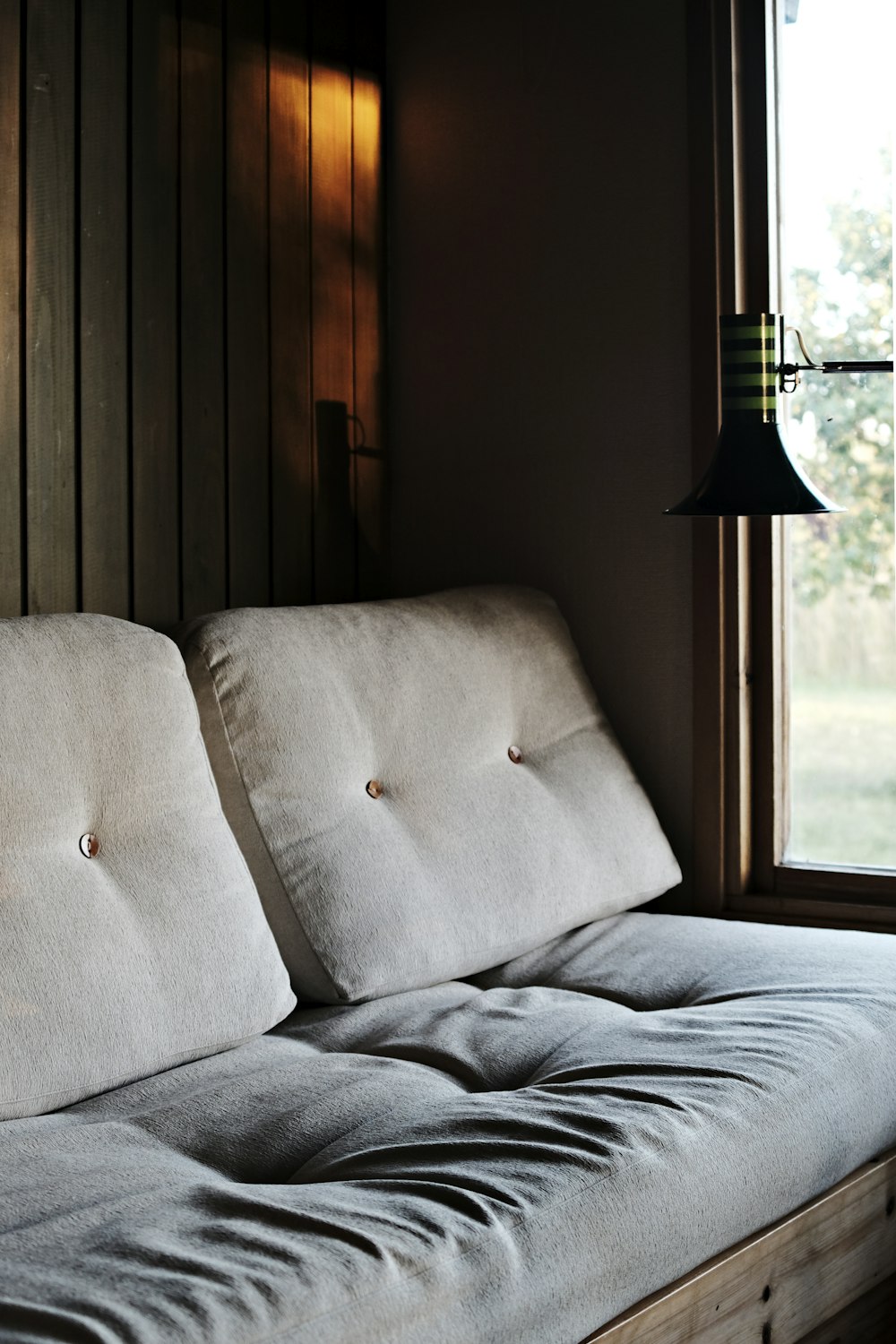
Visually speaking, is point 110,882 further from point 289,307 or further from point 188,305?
point 289,307

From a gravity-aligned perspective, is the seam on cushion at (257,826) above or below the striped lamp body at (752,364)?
below

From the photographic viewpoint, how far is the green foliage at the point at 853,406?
2152 mm

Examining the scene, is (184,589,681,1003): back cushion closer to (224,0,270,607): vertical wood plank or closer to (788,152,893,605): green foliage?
(224,0,270,607): vertical wood plank

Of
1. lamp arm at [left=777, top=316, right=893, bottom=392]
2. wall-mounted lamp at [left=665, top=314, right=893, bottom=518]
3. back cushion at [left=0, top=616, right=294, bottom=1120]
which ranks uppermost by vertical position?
lamp arm at [left=777, top=316, right=893, bottom=392]

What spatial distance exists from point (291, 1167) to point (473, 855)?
70 cm

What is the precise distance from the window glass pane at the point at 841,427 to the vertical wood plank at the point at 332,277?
73 cm

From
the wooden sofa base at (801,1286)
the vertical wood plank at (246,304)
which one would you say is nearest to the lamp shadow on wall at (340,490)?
the vertical wood plank at (246,304)

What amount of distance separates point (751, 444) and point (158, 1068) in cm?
99

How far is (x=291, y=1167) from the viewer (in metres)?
1.26

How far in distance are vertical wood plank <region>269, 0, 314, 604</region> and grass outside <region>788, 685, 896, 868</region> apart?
0.84m

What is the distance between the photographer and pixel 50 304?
1909 millimetres

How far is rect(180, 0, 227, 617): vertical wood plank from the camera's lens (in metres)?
2.12

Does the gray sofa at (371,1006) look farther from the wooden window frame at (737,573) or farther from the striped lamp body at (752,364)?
the striped lamp body at (752,364)

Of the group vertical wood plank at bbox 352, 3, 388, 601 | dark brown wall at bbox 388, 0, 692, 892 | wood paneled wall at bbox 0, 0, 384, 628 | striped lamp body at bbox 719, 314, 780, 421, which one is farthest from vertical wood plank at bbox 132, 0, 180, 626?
striped lamp body at bbox 719, 314, 780, 421
